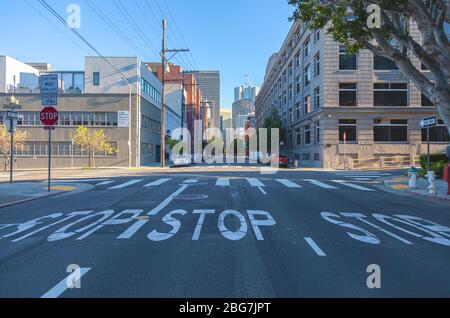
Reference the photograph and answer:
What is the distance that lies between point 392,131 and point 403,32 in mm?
26513

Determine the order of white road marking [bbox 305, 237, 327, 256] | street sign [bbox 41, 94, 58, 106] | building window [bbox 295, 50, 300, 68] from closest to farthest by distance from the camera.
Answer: white road marking [bbox 305, 237, 327, 256], street sign [bbox 41, 94, 58, 106], building window [bbox 295, 50, 300, 68]

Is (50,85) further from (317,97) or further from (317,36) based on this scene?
(317,36)

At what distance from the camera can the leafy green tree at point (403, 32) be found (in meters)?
12.7

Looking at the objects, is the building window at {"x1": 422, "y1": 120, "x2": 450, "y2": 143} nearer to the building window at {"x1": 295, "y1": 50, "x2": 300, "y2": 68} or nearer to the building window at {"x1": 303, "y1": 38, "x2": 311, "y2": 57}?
the building window at {"x1": 303, "y1": 38, "x2": 311, "y2": 57}

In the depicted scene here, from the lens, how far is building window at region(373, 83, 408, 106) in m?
38.3

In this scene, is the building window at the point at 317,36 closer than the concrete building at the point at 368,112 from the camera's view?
No

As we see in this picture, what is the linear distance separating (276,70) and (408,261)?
71640 millimetres

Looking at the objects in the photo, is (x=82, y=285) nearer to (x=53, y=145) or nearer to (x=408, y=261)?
(x=408, y=261)

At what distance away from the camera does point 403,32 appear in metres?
14.1

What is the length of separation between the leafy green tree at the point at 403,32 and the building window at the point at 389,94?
24.9 meters

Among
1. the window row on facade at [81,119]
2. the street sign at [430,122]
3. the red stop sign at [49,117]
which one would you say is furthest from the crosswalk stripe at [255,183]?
the window row on facade at [81,119]

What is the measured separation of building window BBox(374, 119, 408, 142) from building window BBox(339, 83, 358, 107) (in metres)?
3.47

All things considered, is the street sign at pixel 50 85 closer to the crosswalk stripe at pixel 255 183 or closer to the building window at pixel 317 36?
the crosswalk stripe at pixel 255 183

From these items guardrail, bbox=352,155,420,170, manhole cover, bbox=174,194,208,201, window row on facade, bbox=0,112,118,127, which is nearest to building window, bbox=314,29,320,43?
guardrail, bbox=352,155,420,170
